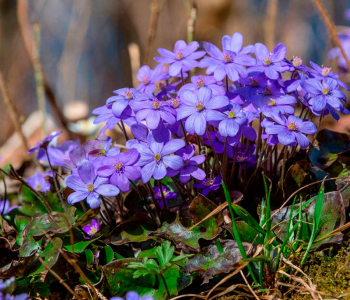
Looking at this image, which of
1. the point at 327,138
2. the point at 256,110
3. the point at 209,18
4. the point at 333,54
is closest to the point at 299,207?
the point at 256,110

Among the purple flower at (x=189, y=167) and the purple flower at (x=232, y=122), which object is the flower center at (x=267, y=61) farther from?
the purple flower at (x=189, y=167)

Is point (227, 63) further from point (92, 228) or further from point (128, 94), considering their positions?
point (92, 228)

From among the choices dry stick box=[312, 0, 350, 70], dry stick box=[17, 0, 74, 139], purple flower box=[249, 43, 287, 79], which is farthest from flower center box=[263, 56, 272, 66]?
dry stick box=[17, 0, 74, 139]

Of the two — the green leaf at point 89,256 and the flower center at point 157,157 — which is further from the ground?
the flower center at point 157,157

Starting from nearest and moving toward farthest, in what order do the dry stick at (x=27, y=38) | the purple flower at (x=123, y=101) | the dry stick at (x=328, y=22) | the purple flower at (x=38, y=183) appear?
the purple flower at (x=123, y=101)
the dry stick at (x=328, y=22)
the purple flower at (x=38, y=183)
the dry stick at (x=27, y=38)

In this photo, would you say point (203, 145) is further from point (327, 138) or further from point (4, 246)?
point (4, 246)

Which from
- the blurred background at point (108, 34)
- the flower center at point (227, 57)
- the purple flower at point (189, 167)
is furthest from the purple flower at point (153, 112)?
the blurred background at point (108, 34)
